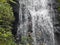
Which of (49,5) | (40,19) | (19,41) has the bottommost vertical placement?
(19,41)

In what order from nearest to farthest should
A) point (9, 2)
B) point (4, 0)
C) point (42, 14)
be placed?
1. point (4, 0)
2. point (9, 2)
3. point (42, 14)

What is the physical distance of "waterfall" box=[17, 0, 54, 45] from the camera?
387 inches

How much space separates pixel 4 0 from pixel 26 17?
5.27 ft

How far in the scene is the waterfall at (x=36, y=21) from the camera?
982 cm

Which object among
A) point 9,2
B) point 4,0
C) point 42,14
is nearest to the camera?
point 4,0

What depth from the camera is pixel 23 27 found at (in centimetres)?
997

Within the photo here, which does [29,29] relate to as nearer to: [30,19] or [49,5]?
[30,19]

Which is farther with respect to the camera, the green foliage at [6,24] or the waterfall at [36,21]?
the waterfall at [36,21]

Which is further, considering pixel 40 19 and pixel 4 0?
pixel 40 19

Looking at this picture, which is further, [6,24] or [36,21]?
[36,21]

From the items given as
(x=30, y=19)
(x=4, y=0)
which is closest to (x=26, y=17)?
(x=30, y=19)

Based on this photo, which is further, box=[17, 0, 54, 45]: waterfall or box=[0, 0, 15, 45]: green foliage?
box=[17, 0, 54, 45]: waterfall

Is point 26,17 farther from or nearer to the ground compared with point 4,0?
nearer to the ground

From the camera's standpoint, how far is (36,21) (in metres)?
10.2
